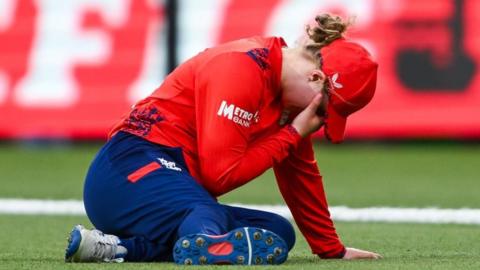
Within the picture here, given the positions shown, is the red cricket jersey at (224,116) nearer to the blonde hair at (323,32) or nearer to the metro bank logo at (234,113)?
the metro bank logo at (234,113)

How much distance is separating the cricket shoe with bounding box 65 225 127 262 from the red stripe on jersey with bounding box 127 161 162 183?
0.73 feet

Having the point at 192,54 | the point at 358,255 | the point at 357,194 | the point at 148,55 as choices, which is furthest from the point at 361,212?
the point at 148,55

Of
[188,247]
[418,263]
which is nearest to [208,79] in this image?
[188,247]

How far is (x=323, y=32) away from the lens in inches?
173

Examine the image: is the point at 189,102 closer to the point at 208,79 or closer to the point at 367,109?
the point at 208,79

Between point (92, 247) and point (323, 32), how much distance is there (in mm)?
1076

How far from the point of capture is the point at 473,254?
15.8 ft

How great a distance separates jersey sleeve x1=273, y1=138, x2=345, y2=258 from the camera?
4.77 meters

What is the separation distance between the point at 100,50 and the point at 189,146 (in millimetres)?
7159

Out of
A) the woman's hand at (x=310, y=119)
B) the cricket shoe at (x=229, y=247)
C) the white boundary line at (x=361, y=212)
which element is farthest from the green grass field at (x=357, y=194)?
the woman's hand at (x=310, y=119)

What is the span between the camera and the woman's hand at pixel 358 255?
4648 millimetres

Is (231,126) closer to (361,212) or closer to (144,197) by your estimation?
(144,197)

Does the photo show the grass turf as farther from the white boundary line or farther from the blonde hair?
the blonde hair

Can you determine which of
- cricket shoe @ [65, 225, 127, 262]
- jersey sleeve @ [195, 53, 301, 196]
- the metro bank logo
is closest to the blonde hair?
jersey sleeve @ [195, 53, 301, 196]
